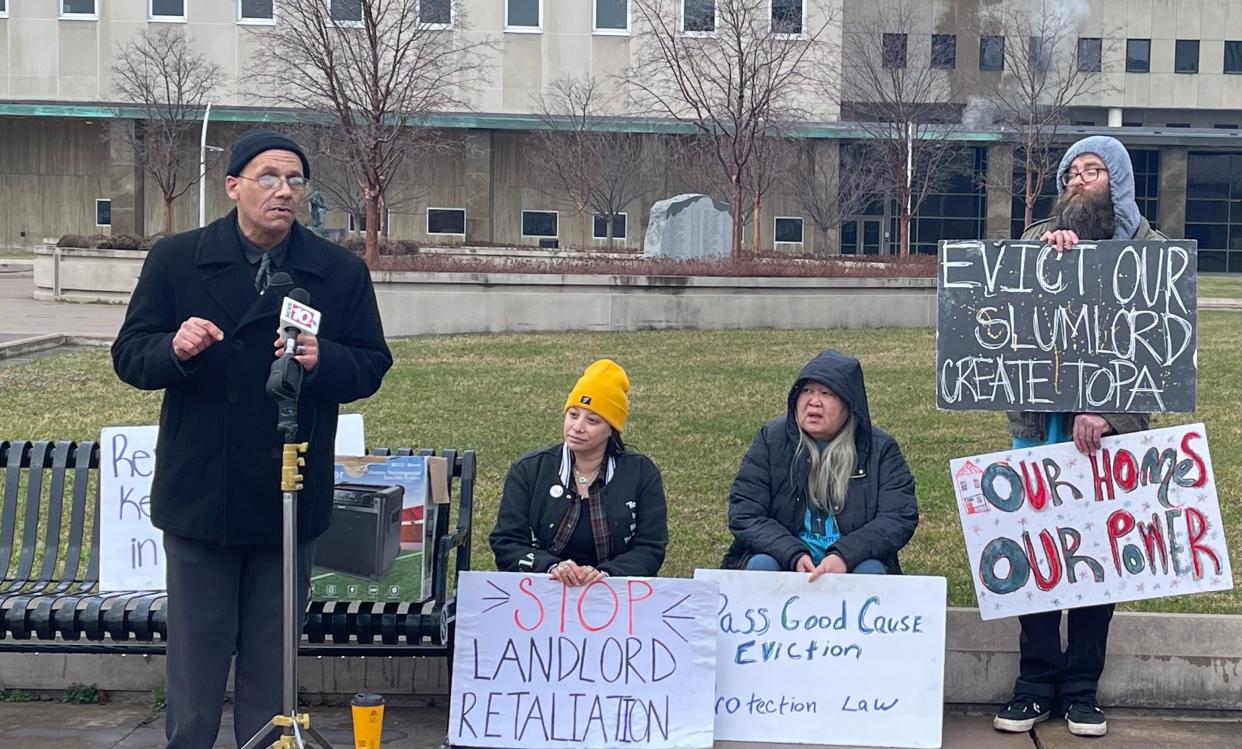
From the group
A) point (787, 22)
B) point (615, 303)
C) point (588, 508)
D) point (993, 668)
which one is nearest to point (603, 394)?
point (588, 508)

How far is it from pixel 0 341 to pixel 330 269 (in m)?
15.7

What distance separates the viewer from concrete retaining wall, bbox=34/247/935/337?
68.5ft

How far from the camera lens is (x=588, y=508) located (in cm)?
550

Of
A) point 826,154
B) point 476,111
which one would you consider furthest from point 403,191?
point 826,154

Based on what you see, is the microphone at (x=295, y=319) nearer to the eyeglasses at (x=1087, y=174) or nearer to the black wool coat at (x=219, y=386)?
the black wool coat at (x=219, y=386)

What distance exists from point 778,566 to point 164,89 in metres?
44.1

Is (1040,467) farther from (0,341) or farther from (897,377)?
(0,341)

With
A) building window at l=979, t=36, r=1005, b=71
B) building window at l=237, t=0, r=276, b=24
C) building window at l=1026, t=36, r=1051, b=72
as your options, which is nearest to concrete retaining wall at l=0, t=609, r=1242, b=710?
building window at l=1026, t=36, r=1051, b=72

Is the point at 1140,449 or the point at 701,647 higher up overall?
the point at 1140,449

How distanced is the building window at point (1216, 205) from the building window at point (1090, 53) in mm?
4980

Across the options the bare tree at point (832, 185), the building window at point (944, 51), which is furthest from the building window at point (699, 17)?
the building window at point (944, 51)

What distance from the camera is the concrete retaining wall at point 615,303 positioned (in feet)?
68.5

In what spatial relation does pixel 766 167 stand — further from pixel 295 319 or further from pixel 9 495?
pixel 295 319

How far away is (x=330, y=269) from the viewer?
450 centimetres
